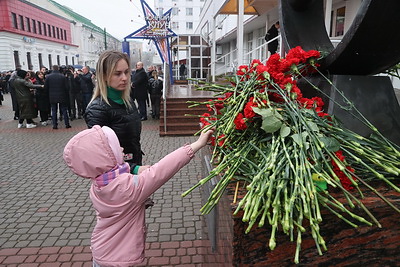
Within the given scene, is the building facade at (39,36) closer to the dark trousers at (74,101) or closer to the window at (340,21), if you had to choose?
the dark trousers at (74,101)

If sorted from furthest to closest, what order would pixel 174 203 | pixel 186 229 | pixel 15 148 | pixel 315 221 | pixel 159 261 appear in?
pixel 15 148 → pixel 174 203 → pixel 186 229 → pixel 159 261 → pixel 315 221

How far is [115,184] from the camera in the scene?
1.83 meters

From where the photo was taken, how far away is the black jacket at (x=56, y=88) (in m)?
9.84

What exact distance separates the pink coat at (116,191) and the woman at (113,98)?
538 millimetres

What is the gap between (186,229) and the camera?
3.76 meters

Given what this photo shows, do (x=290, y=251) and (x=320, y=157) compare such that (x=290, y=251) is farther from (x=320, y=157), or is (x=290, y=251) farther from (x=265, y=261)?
(x=320, y=157)

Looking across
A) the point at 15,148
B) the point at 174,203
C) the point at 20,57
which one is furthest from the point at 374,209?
the point at 20,57

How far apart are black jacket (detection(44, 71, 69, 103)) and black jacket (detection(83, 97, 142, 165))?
792 centimetres

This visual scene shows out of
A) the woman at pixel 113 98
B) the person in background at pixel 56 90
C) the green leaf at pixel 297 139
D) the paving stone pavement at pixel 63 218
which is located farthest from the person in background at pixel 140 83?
the green leaf at pixel 297 139

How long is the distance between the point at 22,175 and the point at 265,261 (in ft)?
18.4

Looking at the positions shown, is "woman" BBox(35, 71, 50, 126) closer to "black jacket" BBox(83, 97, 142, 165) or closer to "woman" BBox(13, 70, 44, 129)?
"woman" BBox(13, 70, 44, 129)

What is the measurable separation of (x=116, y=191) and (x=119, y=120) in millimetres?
895

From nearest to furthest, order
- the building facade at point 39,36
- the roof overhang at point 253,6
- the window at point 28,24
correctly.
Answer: the roof overhang at point 253,6
the building facade at point 39,36
the window at point 28,24

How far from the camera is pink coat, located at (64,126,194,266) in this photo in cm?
178
